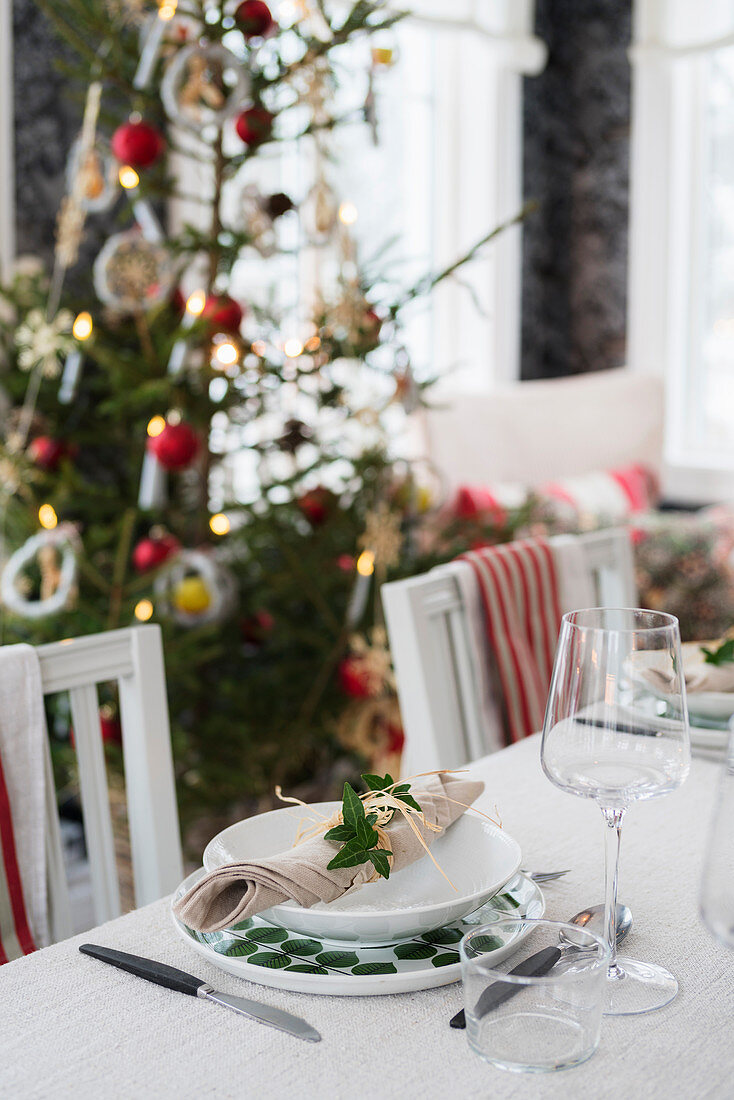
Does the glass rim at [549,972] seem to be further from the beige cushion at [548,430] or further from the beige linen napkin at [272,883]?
the beige cushion at [548,430]

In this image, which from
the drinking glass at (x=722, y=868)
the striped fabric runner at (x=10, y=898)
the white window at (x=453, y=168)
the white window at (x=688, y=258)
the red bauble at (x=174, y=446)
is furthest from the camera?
the white window at (x=688, y=258)

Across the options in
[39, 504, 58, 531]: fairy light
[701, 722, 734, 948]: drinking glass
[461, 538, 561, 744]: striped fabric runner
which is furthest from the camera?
[39, 504, 58, 531]: fairy light

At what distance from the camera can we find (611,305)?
4.59m

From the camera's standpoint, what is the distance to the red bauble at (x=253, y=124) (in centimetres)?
190

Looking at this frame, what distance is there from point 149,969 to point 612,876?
1.02ft

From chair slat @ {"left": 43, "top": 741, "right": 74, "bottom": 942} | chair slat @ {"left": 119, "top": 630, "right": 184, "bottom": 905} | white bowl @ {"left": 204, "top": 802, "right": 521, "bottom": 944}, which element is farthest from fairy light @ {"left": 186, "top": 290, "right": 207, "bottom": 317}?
white bowl @ {"left": 204, "top": 802, "right": 521, "bottom": 944}

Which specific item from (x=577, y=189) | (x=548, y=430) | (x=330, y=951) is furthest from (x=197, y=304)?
(x=577, y=189)

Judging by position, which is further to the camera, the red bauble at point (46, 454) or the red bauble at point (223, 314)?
the red bauble at point (46, 454)

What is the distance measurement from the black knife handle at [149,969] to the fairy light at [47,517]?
1.40m

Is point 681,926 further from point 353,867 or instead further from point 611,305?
point 611,305

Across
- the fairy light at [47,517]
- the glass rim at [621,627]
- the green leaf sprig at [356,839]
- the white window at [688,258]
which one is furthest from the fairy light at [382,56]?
the white window at [688,258]

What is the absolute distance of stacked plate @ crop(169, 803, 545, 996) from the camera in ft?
2.37

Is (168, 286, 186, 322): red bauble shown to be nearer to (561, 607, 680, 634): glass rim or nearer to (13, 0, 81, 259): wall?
(13, 0, 81, 259): wall

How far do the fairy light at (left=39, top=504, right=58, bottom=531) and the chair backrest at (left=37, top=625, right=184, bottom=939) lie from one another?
3.23 ft
